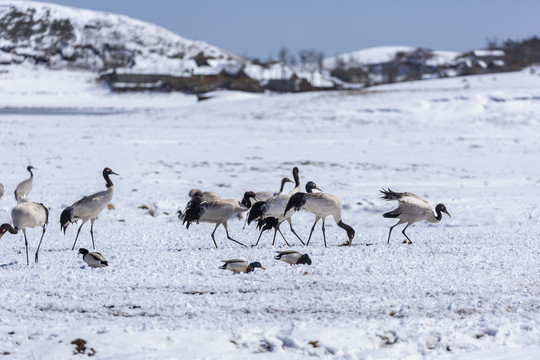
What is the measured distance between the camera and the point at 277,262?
10.3m

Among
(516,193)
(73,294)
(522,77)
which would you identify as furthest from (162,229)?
(522,77)

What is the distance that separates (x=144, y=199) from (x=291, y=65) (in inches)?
5110

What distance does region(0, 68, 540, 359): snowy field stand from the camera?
697 cm

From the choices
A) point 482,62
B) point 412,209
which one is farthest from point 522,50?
point 412,209

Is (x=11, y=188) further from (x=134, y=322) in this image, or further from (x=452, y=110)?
A: (x=452, y=110)

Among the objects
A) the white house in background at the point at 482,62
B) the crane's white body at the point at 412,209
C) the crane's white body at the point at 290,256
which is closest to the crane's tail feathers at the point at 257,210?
the crane's white body at the point at 290,256

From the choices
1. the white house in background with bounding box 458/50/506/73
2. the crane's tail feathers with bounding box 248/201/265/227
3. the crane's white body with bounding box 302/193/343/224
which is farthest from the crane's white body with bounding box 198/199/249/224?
the white house in background with bounding box 458/50/506/73

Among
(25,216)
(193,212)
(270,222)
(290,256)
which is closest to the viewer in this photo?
(290,256)

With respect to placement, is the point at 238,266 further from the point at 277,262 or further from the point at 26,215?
the point at 26,215

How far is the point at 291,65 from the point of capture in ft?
474

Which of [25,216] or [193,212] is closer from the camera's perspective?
[25,216]

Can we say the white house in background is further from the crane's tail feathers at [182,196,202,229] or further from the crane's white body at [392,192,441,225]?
the crane's tail feathers at [182,196,202,229]

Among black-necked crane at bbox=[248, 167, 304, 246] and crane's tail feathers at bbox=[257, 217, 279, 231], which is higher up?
black-necked crane at bbox=[248, 167, 304, 246]

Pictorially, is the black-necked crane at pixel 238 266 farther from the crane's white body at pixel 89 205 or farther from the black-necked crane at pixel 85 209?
the crane's white body at pixel 89 205
